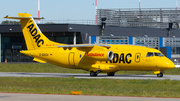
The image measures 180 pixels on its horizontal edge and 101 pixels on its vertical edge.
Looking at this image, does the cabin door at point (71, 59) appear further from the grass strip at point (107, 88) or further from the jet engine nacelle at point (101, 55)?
the grass strip at point (107, 88)

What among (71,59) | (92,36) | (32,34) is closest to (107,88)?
(71,59)

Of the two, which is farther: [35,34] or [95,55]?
[35,34]

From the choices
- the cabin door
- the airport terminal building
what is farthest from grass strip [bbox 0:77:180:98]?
the airport terminal building

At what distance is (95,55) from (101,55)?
727mm

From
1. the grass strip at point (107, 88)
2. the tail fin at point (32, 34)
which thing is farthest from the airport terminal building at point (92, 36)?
the grass strip at point (107, 88)

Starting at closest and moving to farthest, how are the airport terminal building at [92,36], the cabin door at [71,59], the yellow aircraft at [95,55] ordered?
the yellow aircraft at [95,55]
the cabin door at [71,59]
the airport terminal building at [92,36]

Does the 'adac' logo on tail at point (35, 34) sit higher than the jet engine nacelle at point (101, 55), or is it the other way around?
the 'adac' logo on tail at point (35, 34)

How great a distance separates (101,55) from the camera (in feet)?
96.6

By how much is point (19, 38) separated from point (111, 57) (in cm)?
3568

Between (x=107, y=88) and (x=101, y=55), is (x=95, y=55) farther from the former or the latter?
(x=107, y=88)

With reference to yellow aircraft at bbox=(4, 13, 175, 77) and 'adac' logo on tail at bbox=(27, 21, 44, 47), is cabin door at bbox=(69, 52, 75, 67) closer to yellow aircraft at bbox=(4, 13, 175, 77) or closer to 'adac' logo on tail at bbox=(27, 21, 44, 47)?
yellow aircraft at bbox=(4, 13, 175, 77)

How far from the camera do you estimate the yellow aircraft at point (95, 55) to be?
2867 centimetres

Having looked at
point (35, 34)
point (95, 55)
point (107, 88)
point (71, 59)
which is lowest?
point (107, 88)

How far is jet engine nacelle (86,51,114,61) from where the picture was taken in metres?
29.1
